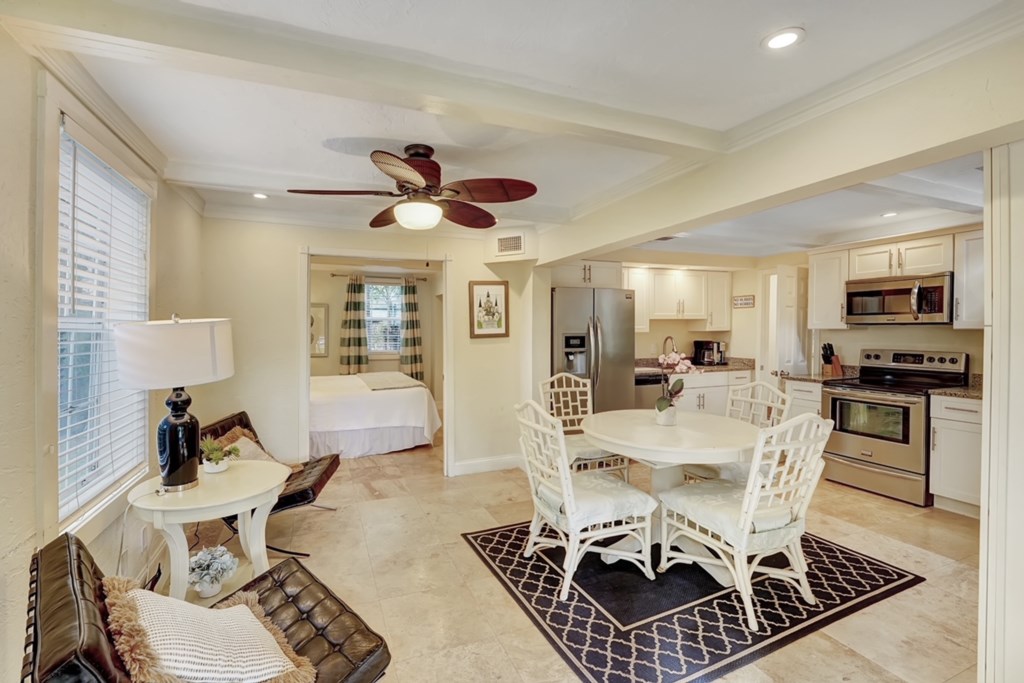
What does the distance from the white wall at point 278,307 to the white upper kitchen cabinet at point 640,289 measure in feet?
5.42

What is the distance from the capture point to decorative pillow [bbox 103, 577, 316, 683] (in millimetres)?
1009

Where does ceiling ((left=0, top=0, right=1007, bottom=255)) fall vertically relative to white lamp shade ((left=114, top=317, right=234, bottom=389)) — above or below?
above

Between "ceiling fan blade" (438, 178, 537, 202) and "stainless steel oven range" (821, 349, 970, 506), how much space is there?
3581mm

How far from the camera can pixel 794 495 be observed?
2342 mm

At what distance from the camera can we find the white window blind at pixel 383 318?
8.19 meters

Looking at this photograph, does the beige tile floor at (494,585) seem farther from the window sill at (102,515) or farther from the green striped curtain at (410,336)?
the green striped curtain at (410,336)

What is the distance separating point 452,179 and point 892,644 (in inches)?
129

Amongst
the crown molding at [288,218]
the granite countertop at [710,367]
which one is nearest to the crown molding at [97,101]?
the crown molding at [288,218]

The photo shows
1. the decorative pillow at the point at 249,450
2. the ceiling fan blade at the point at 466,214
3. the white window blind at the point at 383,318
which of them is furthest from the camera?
the white window blind at the point at 383,318

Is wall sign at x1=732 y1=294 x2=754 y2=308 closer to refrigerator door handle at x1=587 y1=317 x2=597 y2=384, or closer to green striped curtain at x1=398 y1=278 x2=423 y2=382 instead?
refrigerator door handle at x1=587 y1=317 x2=597 y2=384

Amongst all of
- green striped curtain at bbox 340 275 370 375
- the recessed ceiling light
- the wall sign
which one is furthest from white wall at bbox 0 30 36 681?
green striped curtain at bbox 340 275 370 375

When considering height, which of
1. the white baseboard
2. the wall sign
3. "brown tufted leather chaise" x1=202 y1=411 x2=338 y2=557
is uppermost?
the wall sign

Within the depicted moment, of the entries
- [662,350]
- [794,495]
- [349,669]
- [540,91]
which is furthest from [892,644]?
[662,350]

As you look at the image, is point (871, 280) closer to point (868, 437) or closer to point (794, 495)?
point (868, 437)
